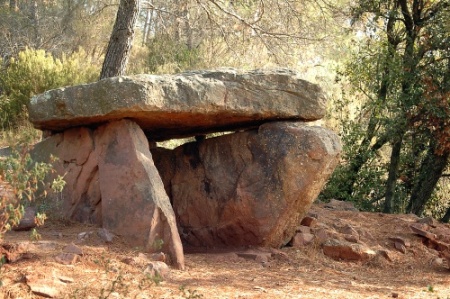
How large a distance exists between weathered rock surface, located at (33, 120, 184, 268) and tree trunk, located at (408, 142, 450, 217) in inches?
205

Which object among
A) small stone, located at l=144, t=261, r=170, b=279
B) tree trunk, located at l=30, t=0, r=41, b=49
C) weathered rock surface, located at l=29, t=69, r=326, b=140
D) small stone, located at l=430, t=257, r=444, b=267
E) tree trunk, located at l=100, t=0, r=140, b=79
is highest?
tree trunk, located at l=30, t=0, r=41, b=49

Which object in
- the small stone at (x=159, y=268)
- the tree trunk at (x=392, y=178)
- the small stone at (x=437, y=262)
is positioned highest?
the tree trunk at (x=392, y=178)

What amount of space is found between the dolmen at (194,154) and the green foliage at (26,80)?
5.02 m

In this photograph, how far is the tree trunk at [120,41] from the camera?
903 cm

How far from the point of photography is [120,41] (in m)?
9.05

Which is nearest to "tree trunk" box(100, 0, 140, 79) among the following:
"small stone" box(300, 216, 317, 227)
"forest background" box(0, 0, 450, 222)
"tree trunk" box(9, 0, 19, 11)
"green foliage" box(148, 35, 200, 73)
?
"forest background" box(0, 0, 450, 222)

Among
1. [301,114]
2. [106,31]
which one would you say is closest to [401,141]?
[301,114]

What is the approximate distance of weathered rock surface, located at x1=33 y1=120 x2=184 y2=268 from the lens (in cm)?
565

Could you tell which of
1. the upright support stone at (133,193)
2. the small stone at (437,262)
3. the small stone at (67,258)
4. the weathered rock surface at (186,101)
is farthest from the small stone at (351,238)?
the small stone at (67,258)

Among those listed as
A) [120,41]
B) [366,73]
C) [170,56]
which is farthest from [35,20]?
[366,73]

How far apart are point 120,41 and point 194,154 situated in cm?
261

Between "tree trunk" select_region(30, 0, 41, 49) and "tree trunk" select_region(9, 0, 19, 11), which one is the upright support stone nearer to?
"tree trunk" select_region(30, 0, 41, 49)

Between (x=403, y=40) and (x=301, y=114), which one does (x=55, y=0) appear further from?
(x=301, y=114)

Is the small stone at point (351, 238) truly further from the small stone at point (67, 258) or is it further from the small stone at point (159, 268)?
the small stone at point (67, 258)
